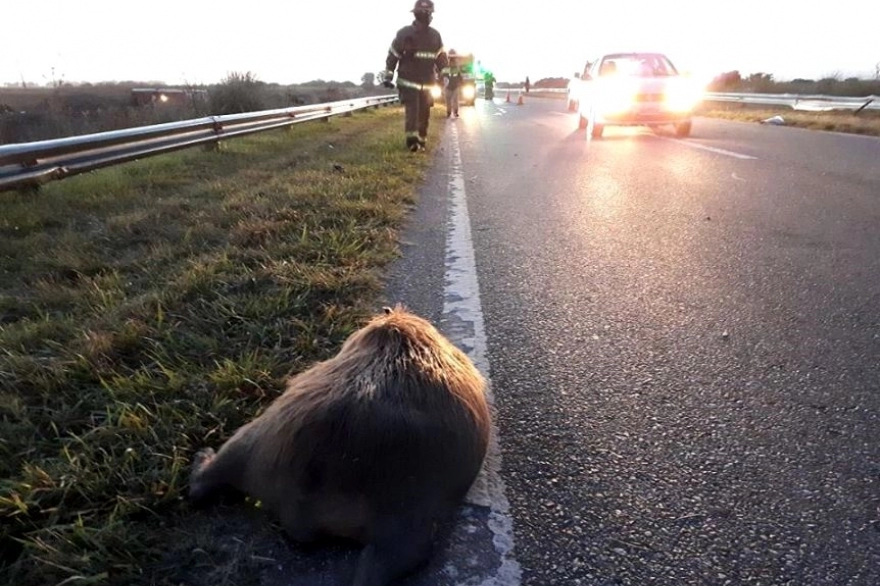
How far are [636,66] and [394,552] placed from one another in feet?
49.3

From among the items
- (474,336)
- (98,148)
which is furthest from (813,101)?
(474,336)

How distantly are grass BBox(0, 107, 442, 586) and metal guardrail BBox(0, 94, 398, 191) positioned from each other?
287 millimetres

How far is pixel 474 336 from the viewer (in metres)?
3.27

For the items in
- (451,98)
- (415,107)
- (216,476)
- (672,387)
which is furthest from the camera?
(451,98)

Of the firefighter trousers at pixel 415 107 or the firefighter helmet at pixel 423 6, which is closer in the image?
the firefighter helmet at pixel 423 6

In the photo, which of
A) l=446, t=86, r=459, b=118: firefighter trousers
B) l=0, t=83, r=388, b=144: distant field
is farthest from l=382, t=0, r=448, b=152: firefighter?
l=446, t=86, r=459, b=118: firefighter trousers

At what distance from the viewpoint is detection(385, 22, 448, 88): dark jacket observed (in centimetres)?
1061

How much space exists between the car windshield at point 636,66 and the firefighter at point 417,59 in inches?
210

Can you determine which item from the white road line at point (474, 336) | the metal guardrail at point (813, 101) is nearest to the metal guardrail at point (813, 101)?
the metal guardrail at point (813, 101)

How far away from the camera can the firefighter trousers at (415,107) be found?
10.7 metres

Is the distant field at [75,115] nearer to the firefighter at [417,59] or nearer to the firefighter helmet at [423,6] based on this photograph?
the firefighter at [417,59]

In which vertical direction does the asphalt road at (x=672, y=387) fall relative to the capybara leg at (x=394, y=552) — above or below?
below

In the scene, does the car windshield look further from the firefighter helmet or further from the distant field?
the distant field

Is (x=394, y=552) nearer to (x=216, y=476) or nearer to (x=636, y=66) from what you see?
(x=216, y=476)
